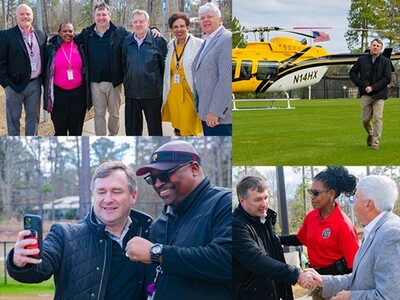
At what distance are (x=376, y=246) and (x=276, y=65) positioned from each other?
29.7 feet

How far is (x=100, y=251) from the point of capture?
12.4ft

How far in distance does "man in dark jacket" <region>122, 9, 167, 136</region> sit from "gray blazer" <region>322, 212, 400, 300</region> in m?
1.51

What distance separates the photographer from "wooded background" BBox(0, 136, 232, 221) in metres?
3.90

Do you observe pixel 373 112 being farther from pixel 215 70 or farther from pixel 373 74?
pixel 215 70

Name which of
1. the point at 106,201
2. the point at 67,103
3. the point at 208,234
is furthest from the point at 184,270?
the point at 67,103

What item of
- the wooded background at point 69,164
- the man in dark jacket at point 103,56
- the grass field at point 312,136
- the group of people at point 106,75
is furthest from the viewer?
the grass field at point 312,136

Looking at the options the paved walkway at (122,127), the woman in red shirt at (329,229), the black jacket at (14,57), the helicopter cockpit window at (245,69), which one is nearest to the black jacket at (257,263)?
the woman in red shirt at (329,229)

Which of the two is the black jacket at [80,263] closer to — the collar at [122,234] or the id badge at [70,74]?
the collar at [122,234]

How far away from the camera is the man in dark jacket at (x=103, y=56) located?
4.47 meters

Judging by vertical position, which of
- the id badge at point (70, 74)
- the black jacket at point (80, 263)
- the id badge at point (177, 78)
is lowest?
the black jacket at point (80, 263)

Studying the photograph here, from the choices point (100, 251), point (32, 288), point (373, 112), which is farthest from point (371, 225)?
point (373, 112)

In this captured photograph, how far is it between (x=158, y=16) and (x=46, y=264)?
5.55 ft

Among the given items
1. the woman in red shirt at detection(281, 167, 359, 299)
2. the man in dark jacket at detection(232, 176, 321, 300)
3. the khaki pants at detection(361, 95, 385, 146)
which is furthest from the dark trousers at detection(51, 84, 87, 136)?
the khaki pants at detection(361, 95, 385, 146)

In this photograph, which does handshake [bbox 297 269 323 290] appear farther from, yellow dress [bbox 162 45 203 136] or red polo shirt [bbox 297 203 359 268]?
yellow dress [bbox 162 45 203 136]
